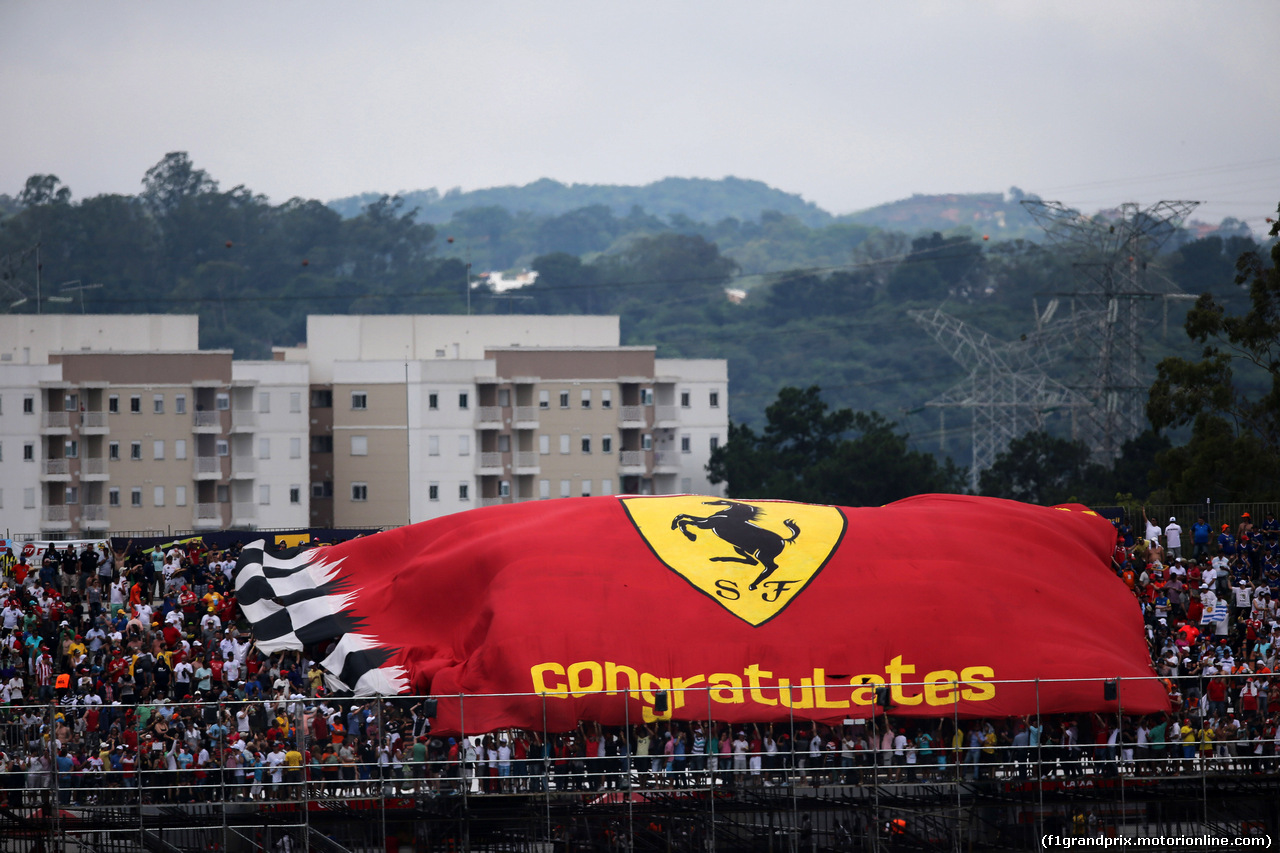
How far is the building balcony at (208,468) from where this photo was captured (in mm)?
67244

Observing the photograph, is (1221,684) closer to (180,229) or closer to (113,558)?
(113,558)

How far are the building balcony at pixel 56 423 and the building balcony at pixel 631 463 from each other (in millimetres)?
23836

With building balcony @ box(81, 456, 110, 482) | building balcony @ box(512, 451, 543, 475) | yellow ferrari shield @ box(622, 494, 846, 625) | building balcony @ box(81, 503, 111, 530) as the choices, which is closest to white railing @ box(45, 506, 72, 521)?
building balcony @ box(81, 503, 111, 530)

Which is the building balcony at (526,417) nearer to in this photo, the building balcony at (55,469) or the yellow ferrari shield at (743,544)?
the building balcony at (55,469)

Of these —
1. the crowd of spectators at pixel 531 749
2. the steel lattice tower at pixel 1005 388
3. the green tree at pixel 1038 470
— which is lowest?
the crowd of spectators at pixel 531 749

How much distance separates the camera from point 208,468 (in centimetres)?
6750

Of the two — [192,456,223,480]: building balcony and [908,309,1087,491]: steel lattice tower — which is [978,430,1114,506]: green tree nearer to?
[908,309,1087,491]: steel lattice tower

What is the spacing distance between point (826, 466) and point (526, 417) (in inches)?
540

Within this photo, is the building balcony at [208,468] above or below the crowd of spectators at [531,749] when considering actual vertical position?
above

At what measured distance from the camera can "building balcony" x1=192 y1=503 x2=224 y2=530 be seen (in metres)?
66.9

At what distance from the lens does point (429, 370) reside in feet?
223

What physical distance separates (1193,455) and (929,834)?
86.4ft

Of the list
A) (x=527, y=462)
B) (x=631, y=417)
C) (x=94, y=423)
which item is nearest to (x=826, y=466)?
(x=631, y=417)

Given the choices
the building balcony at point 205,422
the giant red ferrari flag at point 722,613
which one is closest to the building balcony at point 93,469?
the building balcony at point 205,422
